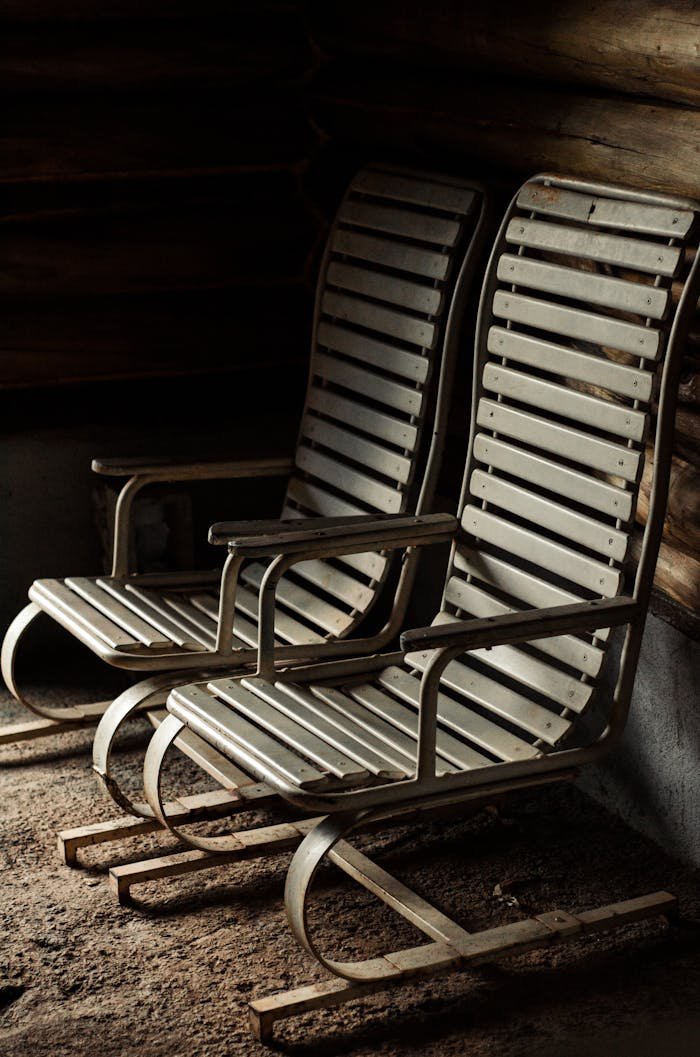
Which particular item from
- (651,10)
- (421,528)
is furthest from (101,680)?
(651,10)

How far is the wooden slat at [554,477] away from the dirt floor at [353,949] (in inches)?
32.3

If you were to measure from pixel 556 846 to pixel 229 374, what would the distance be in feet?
5.78

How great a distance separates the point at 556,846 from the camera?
3.12m

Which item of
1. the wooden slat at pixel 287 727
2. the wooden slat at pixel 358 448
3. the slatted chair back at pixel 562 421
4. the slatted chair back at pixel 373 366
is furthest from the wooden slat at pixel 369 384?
the wooden slat at pixel 287 727

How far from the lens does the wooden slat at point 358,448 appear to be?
3299mm

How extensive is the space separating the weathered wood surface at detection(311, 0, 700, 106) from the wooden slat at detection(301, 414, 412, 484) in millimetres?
912

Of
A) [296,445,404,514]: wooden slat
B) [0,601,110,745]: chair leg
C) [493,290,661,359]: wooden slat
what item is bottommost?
[0,601,110,745]: chair leg

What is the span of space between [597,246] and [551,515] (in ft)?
1.77

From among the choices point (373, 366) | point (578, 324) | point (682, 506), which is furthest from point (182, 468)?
point (682, 506)

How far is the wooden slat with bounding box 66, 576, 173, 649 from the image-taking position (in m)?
3.06

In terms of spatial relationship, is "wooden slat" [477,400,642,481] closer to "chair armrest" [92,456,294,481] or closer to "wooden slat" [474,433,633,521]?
"wooden slat" [474,433,633,521]

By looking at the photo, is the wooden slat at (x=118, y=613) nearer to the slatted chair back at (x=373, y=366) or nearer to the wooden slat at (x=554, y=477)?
the slatted chair back at (x=373, y=366)

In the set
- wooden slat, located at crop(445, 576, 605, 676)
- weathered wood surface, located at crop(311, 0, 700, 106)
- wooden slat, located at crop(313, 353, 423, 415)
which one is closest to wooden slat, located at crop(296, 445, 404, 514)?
wooden slat, located at crop(313, 353, 423, 415)

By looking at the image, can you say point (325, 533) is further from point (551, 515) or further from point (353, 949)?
point (353, 949)
